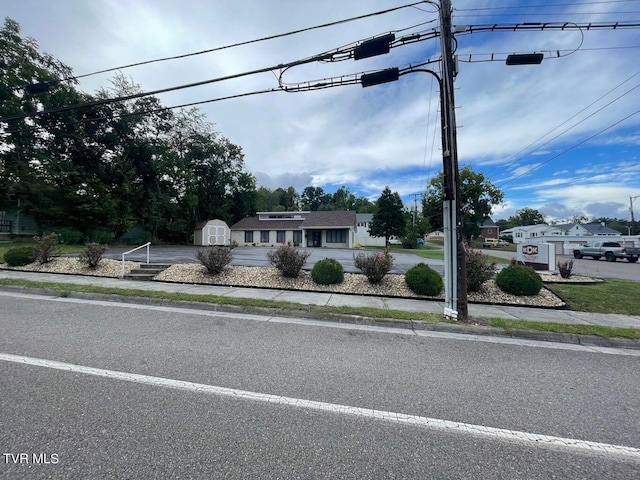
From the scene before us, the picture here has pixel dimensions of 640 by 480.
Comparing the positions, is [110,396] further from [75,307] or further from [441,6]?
[441,6]

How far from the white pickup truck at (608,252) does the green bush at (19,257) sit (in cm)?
3824

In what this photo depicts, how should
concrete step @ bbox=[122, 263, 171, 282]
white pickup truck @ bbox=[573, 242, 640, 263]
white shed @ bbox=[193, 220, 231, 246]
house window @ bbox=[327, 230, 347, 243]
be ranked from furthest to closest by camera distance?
house window @ bbox=[327, 230, 347, 243]
white shed @ bbox=[193, 220, 231, 246]
white pickup truck @ bbox=[573, 242, 640, 263]
concrete step @ bbox=[122, 263, 171, 282]

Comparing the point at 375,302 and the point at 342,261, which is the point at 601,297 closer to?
the point at 375,302

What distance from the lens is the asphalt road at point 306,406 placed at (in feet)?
6.51

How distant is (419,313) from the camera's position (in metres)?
6.06

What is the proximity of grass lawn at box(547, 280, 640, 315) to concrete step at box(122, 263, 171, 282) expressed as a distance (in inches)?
503

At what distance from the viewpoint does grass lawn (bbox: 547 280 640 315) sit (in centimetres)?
706

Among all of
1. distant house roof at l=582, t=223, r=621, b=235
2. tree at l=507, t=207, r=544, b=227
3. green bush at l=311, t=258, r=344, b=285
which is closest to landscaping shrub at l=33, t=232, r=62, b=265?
green bush at l=311, t=258, r=344, b=285

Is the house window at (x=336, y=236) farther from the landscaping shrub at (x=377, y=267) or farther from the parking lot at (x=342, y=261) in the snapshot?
the landscaping shrub at (x=377, y=267)

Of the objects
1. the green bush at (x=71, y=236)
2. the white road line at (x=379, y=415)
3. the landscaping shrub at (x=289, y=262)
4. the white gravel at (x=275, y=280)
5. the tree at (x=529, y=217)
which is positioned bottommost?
the white road line at (x=379, y=415)

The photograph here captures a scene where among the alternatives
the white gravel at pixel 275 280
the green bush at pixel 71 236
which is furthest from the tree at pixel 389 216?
the green bush at pixel 71 236

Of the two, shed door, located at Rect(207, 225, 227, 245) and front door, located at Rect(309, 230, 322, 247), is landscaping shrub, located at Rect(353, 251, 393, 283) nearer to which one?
front door, located at Rect(309, 230, 322, 247)

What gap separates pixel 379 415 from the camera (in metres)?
2.60

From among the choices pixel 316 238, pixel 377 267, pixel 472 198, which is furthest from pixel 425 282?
pixel 472 198
